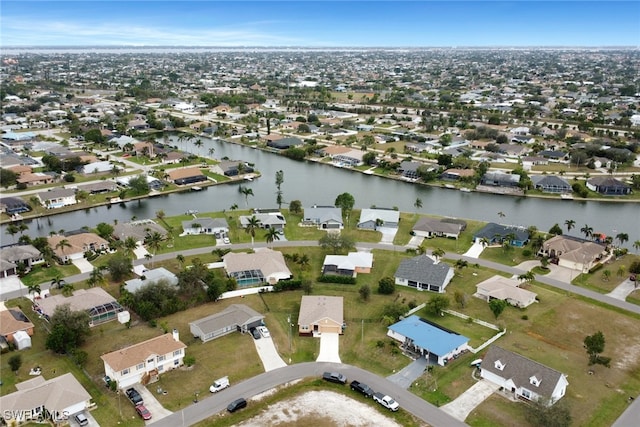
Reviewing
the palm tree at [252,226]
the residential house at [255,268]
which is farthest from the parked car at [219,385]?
the palm tree at [252,226]

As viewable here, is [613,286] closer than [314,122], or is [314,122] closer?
[613,286]

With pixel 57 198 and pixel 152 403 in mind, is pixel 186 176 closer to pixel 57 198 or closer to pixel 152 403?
pixel 57 198

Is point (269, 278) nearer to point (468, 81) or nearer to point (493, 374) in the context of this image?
point (493, 374)

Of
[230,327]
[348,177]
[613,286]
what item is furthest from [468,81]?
[230,327]

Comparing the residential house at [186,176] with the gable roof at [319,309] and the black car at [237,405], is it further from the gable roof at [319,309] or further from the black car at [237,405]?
the black car at [237,405]

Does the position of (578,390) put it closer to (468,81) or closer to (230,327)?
(230,327)

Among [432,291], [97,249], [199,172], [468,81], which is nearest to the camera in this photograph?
[432,291]

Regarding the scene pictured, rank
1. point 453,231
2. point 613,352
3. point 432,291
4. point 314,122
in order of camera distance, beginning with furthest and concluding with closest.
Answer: point 314,122
point 453,231
point 432,291
point 613,352
